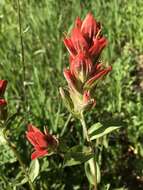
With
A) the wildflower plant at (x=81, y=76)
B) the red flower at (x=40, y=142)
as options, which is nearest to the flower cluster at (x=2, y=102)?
the wildflower plant at (x=81, y=76)

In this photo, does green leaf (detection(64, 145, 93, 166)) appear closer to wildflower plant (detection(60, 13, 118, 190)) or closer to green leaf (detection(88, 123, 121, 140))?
green leaf (detection(88, 123, 121, 140))

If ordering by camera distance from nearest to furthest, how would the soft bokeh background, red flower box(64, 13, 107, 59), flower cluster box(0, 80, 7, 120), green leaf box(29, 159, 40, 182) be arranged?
1. red flower box(64, 13, 107, 59)
2. flower cluster box(0, 80, 7, 120)
3. green leaf box(29, 159, 40, 182)
4. the soft bokeh background

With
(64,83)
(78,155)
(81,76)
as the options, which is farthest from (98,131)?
(64,83)

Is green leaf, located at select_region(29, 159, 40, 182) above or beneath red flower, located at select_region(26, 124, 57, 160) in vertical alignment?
beneath

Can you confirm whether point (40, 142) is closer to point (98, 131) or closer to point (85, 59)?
point (98, 131)

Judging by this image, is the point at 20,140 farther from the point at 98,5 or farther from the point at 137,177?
the point at 98,5

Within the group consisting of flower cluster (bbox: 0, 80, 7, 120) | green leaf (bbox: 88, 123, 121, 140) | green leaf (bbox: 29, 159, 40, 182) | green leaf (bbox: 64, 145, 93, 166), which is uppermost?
flower cluster (bbox: 0, 80, 7, 120)

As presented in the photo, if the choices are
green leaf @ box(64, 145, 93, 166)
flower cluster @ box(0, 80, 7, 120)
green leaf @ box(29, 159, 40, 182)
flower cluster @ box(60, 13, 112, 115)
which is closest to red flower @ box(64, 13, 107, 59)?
flower cluster @ box(60, 13, 112, 115)
